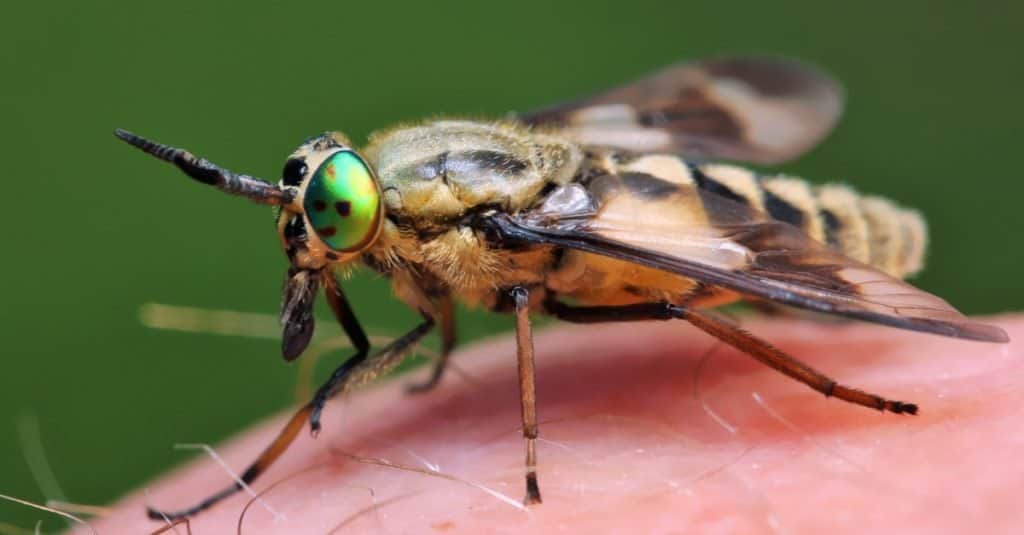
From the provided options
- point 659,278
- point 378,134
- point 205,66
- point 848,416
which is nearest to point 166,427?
point 205,66

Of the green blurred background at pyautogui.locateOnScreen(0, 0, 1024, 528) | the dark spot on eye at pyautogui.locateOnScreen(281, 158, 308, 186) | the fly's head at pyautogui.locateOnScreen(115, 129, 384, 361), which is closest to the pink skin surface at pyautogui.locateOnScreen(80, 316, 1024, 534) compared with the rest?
the fly's head at pyautogui.locateOnScreen(115, 129, 384, 361)

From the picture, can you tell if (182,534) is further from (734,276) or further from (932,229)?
(932,229)

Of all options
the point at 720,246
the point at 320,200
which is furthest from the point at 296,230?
the point at 720,246

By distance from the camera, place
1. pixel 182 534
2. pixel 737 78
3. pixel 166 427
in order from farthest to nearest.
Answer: pixel 166 427 < pixel 737 78 < pixel 182 534

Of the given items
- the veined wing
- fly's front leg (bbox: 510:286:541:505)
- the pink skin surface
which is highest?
the veined wing

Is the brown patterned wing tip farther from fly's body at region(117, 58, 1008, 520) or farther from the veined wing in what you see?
the veined wing

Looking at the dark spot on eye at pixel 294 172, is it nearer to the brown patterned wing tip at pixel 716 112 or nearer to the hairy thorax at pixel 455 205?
the hairy thorax at pixel 455 205

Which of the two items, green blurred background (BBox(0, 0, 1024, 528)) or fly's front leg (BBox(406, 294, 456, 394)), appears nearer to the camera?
fly's front leg (BBox(406, 294, 456, 394))
